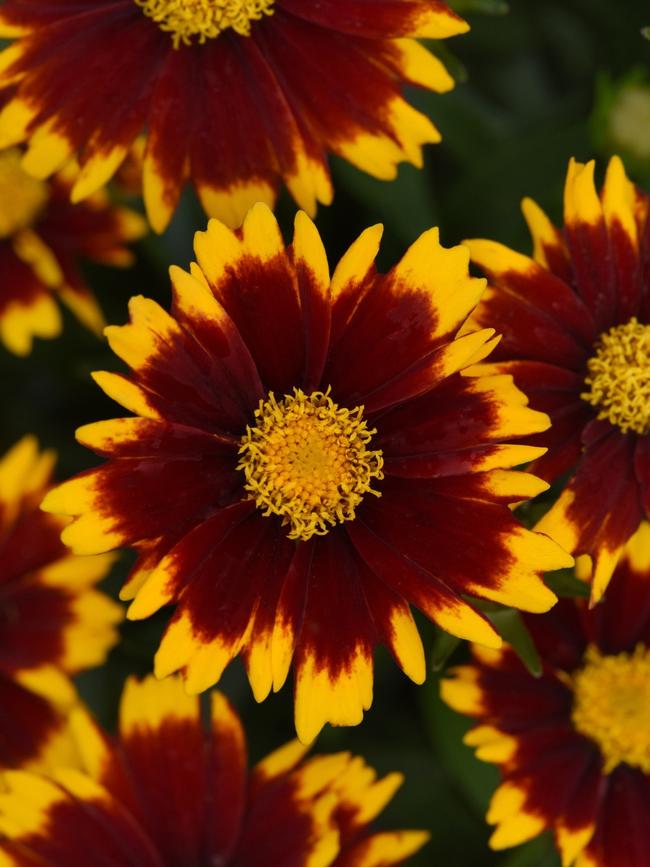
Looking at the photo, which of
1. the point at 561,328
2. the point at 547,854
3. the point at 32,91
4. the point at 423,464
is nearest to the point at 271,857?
the point at 547,854

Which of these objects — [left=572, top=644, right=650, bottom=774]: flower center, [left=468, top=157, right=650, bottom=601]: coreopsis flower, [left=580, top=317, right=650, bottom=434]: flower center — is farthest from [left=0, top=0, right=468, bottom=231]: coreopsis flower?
[left=572, top=644, right=650, bottom=774]: flower center

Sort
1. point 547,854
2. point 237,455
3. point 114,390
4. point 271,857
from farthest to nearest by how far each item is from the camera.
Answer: point 547,854, point 271,857, point 237,455, point 114,390

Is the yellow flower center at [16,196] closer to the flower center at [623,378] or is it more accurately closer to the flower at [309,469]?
the flower at [309,469]

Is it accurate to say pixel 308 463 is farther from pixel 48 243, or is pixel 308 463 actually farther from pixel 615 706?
pixel 48 243

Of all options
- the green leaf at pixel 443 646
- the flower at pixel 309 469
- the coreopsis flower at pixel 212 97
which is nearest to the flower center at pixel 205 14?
the coreopsis flower at pixel 212 97

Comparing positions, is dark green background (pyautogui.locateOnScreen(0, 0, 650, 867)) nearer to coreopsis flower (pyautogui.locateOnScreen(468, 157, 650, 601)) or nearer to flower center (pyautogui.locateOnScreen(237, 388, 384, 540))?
coreopsis flower (pyautogui.locateOnScreen(468, 157, 650, 601))

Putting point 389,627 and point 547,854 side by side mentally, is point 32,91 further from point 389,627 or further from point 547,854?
point 547,854
